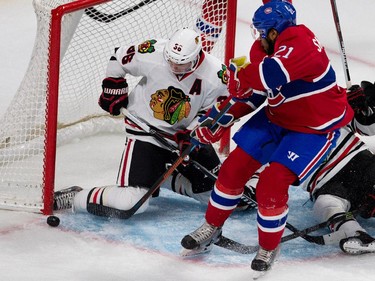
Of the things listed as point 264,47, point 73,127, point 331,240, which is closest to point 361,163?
point 331,240

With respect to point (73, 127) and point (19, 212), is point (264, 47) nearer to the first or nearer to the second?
point (19, 212)

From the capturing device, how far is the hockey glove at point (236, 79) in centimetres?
372

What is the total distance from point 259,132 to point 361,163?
58cm

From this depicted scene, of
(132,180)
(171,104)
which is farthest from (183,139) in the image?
(132,180)

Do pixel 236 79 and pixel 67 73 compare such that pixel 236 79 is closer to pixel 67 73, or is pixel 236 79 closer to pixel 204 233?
pixel 204 233

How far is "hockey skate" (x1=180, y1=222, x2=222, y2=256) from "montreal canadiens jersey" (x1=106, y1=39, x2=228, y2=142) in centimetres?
53

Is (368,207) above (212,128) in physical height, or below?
below

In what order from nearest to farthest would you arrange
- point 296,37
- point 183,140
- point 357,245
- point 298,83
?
point 296,37
point 298,83
point 357,245
point 183,140

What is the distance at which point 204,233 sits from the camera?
12.8 feet

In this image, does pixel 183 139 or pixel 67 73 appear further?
pixel 67 73

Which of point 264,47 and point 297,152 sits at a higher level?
point 264,47

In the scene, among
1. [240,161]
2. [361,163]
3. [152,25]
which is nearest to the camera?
[240,161]

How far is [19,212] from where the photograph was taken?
4.22 metres

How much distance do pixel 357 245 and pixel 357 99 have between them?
62cm
